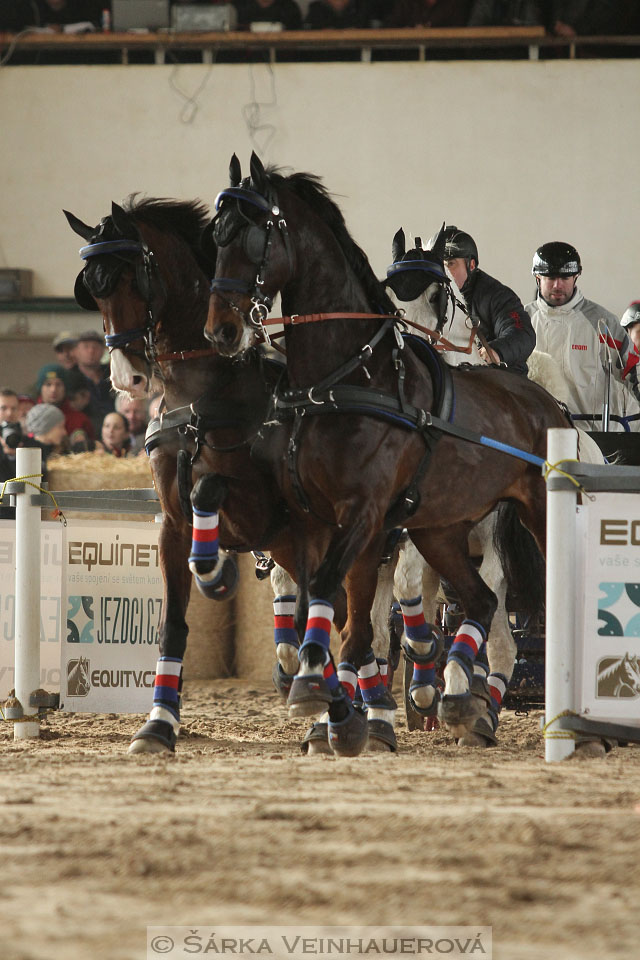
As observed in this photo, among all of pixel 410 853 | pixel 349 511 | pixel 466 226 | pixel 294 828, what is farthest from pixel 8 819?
pixel 466 226

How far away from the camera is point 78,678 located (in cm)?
530

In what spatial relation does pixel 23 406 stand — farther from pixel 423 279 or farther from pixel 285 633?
pixel 423 279

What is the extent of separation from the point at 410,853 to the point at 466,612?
276 cm

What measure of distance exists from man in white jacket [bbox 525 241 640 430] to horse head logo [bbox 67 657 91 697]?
2697 mm

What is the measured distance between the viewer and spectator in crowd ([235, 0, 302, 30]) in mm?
11688

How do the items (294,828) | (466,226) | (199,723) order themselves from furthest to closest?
(466,226)
(199,723)
(294,828)

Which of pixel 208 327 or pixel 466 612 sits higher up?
pixel 208 327

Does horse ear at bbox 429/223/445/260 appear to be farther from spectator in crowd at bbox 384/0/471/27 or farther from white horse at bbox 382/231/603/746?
spectator in crowd at bbox 384/0/471/27

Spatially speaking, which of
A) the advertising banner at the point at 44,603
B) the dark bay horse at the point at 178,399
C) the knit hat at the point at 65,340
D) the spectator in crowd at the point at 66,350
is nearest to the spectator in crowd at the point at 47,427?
the spectator in crowd at the point at 66,350

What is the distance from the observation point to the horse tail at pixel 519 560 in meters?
5.64

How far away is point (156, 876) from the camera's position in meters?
2.32

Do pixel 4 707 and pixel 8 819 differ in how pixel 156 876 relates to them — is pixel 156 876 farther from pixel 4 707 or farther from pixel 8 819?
pixel 4 707

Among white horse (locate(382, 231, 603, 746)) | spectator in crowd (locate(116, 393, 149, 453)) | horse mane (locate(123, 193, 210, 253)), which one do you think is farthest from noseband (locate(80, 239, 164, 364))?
spectator in crowd (locate(116, 393, 149, 453))

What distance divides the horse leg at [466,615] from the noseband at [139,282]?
1.40 m
